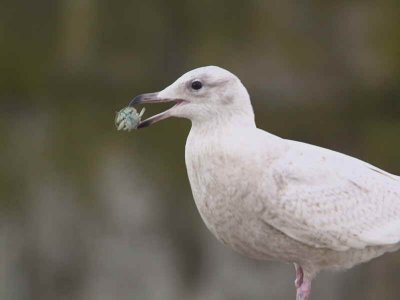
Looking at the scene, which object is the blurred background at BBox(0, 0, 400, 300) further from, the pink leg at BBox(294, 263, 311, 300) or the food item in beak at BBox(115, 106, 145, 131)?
the food item in beak at BBox(115, 106, 145, 131)

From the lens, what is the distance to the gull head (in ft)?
8.98

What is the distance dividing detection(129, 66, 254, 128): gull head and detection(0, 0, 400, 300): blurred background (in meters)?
2.12

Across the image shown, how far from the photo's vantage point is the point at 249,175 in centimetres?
274

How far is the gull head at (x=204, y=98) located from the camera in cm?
274

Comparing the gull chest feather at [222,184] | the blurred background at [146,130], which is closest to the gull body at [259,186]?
the gull chest feather at [222,184]

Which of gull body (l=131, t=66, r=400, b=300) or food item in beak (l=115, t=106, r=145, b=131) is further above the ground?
food item in beak (l=115, t=106, r=145, b=131)

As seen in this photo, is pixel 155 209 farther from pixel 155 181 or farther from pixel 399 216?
pixel 399 216

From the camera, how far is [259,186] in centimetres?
274

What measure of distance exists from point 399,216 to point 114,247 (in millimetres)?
2181

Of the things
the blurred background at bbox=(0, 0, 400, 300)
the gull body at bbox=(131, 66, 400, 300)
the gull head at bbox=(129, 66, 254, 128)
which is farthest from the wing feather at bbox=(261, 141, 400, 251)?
the blurred background at bbox=(0, 0, 400, 300)

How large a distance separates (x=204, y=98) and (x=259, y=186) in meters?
0.22

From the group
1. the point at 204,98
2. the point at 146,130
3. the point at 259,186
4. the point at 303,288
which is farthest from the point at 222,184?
the point at 146,130

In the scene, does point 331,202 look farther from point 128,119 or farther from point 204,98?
point 128,119

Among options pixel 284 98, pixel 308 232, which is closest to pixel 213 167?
pixel 308 232
